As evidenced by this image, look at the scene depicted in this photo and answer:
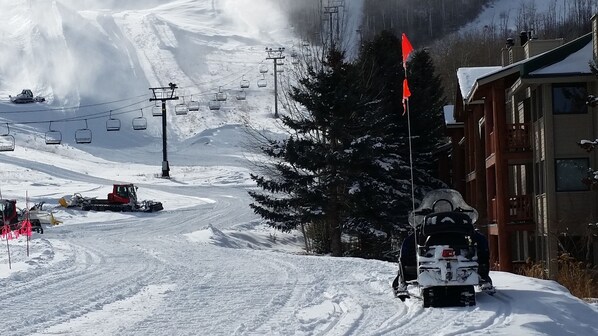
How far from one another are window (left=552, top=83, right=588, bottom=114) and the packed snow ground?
9.70 m

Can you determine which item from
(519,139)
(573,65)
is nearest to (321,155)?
(519,139)

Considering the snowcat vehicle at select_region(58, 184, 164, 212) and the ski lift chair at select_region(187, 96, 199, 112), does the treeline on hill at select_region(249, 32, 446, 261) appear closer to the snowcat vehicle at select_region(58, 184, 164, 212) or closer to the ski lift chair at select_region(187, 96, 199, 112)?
the snowcat vehicle at select_region(58, 184, 164, 212)

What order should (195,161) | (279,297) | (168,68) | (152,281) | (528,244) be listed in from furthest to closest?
(168,68) → (195,161) → (528,244) → (152,281) → (279,297)

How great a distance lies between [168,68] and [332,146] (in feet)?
292

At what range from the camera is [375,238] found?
3794cm

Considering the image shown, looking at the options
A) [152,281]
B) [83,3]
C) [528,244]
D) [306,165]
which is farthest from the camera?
[83,3]

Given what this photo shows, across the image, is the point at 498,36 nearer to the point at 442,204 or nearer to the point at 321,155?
the point at 321,155

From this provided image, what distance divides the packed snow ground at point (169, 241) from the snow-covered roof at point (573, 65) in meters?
9.74

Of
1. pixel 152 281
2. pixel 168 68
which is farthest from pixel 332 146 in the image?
pixel 168 68

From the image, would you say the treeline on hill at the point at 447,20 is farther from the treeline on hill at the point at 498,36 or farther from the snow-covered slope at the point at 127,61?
the snow-covered slope at the point at 127,61

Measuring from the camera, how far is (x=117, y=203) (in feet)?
176

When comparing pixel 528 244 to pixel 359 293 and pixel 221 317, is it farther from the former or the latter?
pixel 221 317

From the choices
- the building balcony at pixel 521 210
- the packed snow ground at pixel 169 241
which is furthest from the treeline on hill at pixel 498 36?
the building balcony at pixel 521 210

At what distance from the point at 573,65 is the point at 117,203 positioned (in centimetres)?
3157
